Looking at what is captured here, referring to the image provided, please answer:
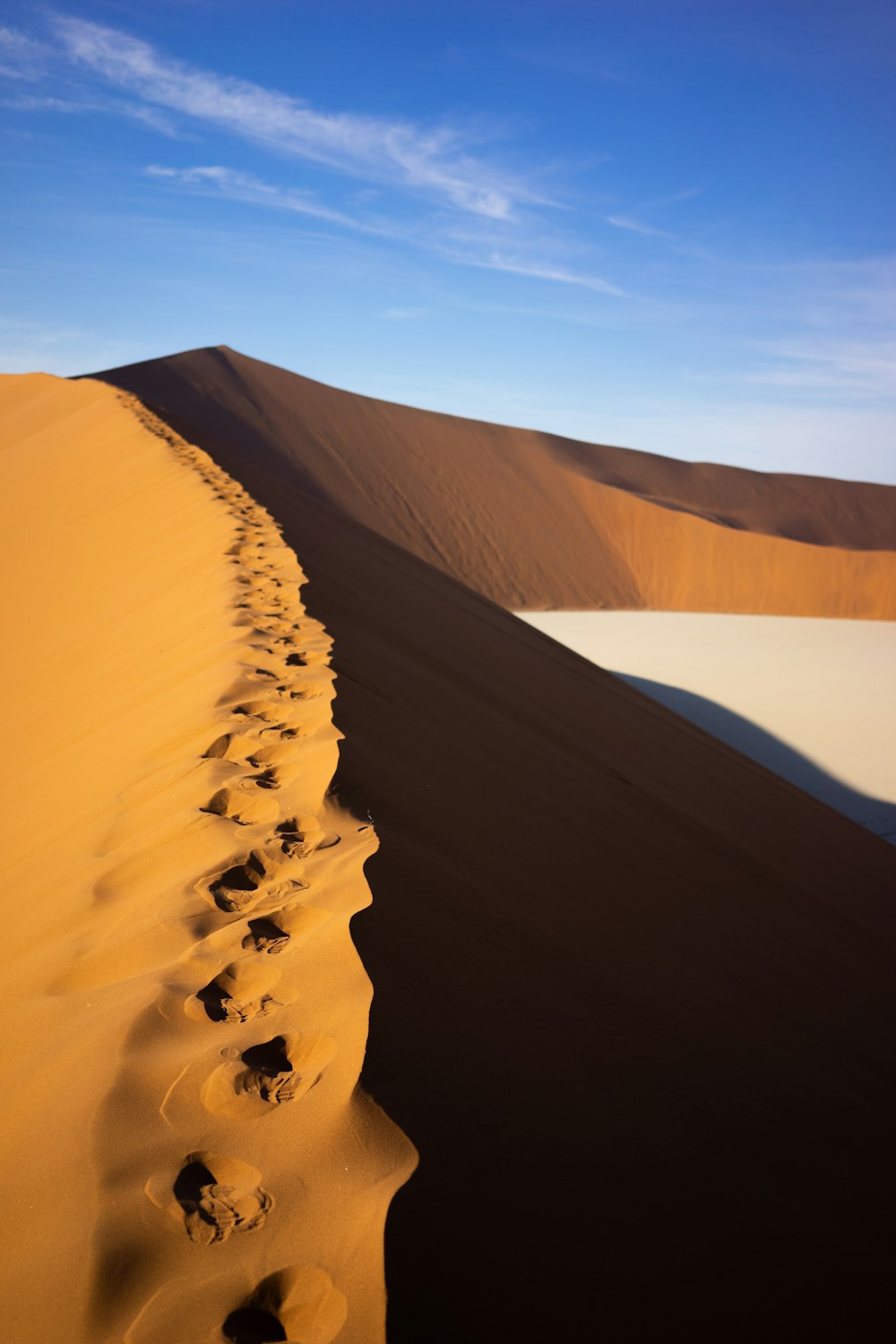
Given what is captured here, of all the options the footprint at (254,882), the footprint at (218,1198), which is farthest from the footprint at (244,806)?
the footprint at (218,1198)

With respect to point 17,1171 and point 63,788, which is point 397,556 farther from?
point 17,1171

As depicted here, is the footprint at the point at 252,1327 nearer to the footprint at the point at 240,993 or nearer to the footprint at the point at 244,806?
the footprint at the point at 240,993

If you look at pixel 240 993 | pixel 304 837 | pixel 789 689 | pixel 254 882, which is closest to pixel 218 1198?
pixel 240 993

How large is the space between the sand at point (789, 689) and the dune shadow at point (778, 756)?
2cm

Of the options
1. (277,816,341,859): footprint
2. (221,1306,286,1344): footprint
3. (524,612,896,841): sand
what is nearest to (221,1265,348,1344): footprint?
(221,1306,286,1344): footprint

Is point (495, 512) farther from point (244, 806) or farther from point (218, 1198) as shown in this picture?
point (218, 1198)

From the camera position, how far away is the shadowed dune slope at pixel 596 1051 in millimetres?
1445

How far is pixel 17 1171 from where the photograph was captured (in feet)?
4.89

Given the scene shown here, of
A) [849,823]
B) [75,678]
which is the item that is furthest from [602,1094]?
[849,823]

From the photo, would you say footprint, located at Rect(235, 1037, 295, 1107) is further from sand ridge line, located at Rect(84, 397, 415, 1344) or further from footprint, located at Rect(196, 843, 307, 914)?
footprint, located at Rect(196, 843, 307, 914)

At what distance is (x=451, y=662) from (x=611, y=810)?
6.80ft

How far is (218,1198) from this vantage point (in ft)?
4.58

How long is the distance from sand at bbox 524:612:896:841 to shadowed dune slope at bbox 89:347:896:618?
11616 millimetres

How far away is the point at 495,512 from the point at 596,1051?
39.5 metres
